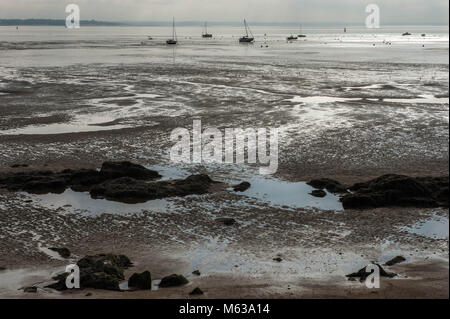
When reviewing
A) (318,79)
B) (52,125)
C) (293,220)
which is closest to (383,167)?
(293,220)

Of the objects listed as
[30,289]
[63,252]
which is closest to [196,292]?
[30,289]

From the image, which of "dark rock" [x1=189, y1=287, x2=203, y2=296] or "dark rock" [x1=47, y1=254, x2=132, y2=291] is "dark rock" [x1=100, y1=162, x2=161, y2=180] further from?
"dark rock" [x1=189, y1=287, x2=203, y2=296]

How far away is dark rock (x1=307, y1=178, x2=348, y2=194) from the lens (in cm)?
1962

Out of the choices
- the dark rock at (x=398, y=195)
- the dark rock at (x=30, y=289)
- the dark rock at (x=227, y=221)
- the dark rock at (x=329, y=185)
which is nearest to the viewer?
the dark rock at (x=30, y=289)

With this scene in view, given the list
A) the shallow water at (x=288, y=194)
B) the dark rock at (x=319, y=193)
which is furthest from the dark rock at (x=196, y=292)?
the dark rock at (x=319, y=193)

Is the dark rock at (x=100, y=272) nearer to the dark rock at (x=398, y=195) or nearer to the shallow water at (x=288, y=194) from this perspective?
the shallow water at (x=288, y=194)

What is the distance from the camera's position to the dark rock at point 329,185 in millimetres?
19625

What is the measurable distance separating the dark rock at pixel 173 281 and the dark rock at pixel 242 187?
784cm

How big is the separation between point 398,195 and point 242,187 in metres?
5.62

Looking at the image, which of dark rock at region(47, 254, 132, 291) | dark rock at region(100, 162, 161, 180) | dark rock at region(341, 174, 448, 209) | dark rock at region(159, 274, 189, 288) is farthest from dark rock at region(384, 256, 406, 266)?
dark rock at region(100, 162, 161, 180)

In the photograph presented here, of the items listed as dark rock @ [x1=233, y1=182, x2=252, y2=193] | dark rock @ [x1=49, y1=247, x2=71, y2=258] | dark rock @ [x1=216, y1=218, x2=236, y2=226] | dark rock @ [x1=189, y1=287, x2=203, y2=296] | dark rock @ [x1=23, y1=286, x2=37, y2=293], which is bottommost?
dark rock @ [x1=23, y1=286, x2=37, y2=293]

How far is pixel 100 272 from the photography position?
12.5 m

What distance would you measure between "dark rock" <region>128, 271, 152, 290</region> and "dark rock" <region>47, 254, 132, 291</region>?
357 mm

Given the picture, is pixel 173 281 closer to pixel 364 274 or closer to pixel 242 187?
pixel 364 274
